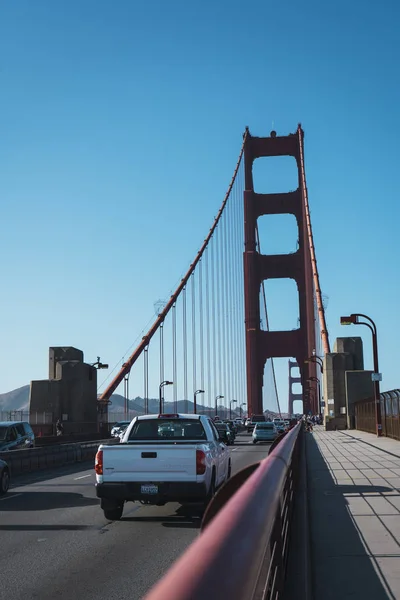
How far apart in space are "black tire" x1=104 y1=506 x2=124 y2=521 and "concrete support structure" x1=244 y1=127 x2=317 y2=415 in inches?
2737

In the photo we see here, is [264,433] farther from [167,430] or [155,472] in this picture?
[155,472]

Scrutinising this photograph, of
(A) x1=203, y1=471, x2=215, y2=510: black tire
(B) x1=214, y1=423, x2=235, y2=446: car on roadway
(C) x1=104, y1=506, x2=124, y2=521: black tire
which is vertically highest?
(B) x1=214, y1=423, x2=235, y2=446: car on roadway

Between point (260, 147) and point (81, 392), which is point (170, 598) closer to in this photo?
point (81, 392)

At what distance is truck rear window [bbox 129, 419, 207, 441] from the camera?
13133 millimetres

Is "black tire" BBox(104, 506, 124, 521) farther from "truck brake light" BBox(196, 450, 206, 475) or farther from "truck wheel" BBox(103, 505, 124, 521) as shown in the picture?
"truck brake light" BBox(196, 450, 206, 475)

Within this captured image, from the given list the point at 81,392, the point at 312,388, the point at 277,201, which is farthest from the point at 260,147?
the point at 81,392

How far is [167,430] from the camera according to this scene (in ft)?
44.2

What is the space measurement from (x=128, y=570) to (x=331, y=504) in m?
4.34

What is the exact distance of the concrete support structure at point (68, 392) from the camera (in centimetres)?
4678

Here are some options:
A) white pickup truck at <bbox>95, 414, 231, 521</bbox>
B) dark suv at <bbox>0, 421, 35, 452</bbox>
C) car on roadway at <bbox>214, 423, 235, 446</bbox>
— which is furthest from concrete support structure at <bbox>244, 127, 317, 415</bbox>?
white pickup truck at <bbox>95, 414, 231, 521</bbox>

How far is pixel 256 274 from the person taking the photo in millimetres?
84438

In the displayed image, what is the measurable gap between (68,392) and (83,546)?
3899 cm

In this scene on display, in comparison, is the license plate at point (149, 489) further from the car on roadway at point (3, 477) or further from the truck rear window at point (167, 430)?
the car on roadway at point (3, 477)

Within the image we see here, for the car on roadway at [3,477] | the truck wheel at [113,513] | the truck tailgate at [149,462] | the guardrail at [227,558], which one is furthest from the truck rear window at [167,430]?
the guardrail at [227,558]
